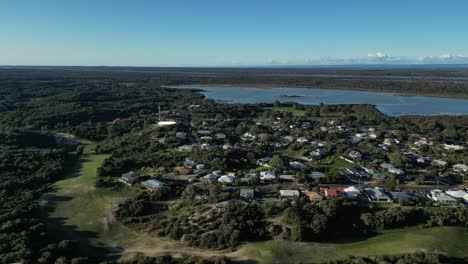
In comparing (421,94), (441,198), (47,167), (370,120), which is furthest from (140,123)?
(421,94)

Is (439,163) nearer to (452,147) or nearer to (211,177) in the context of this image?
(452,147)

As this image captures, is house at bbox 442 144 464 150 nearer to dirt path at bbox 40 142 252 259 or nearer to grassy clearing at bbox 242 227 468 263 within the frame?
grassy clearing at bbox 242 227 468 263

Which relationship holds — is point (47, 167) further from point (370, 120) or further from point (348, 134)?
A: point (370, 120)

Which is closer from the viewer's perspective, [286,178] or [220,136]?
[286,178]

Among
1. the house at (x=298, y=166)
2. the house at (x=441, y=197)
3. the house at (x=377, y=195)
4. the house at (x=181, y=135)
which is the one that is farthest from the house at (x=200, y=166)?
the house at (x=441, y=197)

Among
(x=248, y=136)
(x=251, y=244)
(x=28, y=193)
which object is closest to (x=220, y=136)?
(x=248, y=136)

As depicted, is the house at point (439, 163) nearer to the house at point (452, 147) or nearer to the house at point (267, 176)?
the house at point (452, 147)
